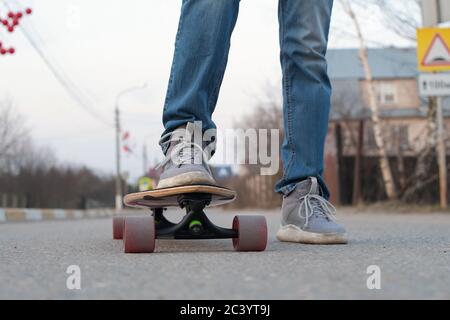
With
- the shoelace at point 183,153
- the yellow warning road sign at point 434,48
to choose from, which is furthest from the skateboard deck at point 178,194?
the yellow warning road sign at point 434,48

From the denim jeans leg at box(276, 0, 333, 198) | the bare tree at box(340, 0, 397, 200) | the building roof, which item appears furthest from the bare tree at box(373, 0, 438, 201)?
the building roof

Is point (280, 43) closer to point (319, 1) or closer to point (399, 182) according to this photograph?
point (319, 1)

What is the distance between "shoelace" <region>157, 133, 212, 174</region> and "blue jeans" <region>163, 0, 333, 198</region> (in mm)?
67

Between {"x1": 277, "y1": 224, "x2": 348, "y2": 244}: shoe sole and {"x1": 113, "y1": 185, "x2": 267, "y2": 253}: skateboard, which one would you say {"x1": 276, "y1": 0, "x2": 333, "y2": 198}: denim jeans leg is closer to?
{"x1": 277, "y1": 224, "x2": 348, "y2": 244}: shoe sole

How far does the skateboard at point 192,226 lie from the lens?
1789mm

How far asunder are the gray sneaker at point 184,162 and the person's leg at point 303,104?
1.34 feet

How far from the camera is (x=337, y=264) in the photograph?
146cm

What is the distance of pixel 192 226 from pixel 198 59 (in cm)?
57

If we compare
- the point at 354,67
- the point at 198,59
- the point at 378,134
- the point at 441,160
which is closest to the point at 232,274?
the point at 198,59

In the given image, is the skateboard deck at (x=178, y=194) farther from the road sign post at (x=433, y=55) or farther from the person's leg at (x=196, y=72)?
the road sign post at (x=433, y=55)

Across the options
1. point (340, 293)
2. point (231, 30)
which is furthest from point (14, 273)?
point (231, 30)

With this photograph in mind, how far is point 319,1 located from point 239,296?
1.54 m

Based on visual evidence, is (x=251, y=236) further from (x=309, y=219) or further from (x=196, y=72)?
(x=196, y=72)

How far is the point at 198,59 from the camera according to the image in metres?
2.09
